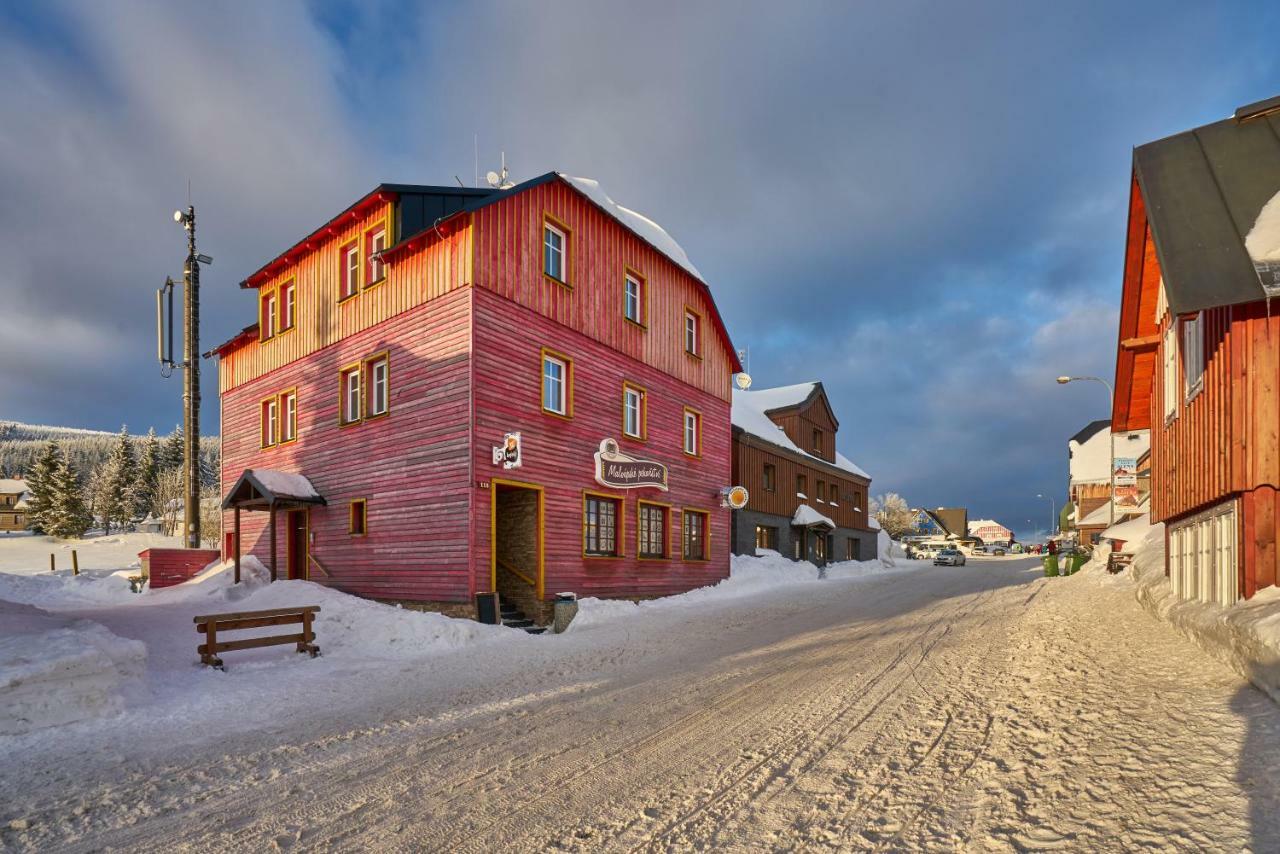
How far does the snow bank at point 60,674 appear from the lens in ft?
23.8

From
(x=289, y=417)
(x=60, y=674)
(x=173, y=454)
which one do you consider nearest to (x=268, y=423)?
(x=289, y=417)

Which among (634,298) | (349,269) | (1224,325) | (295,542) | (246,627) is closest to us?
(1224,325)

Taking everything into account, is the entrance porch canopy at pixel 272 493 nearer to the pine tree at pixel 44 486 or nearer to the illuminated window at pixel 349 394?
the illuminated window at pixel 349 394

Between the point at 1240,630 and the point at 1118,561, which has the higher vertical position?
the point at 1240,630

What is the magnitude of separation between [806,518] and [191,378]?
25400 millimetres

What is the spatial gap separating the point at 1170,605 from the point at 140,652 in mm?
15282

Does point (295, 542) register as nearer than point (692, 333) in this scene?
Yes

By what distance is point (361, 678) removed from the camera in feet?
32.8

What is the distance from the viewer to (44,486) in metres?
65.1

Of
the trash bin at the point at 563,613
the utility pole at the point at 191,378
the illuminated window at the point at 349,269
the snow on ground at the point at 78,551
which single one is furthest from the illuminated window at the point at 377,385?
the snow on ground at the point at 78,551

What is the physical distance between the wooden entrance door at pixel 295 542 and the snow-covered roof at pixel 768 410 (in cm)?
1661

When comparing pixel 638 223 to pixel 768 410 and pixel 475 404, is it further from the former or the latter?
pixel 768 410

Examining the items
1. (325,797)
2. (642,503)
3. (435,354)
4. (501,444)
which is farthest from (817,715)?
(642,503)

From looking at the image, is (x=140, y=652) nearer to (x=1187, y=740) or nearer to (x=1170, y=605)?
(x=1187, y=740)
